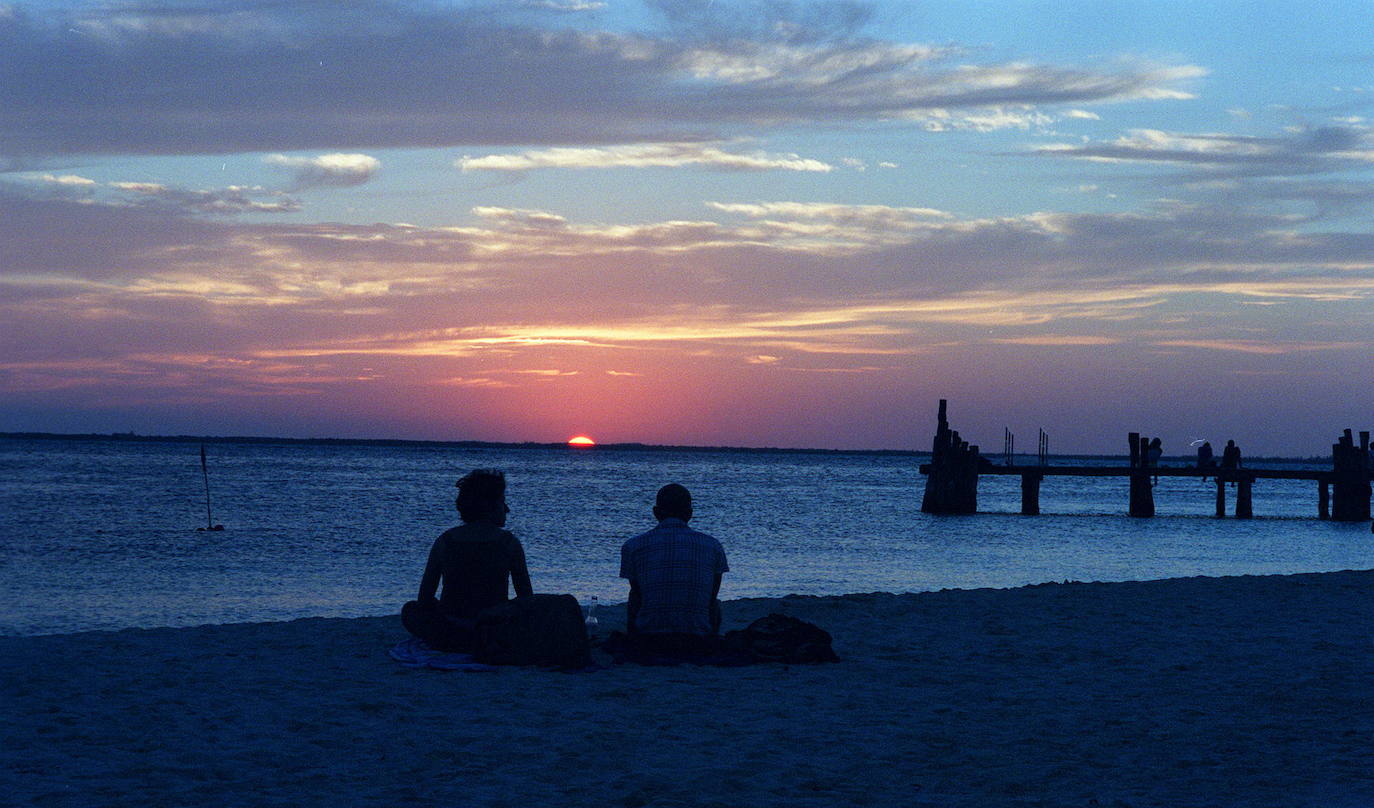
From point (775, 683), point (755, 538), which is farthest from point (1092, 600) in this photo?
point (755, 538)

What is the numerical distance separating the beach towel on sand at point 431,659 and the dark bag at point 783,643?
1797 millimetres

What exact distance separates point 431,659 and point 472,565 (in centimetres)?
76

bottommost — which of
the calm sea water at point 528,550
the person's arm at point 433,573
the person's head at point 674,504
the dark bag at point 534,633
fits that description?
the calm sea water at point 528,550

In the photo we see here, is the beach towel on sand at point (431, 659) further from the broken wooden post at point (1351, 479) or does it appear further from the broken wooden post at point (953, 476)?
the broken wooden post at point (1351, 479)

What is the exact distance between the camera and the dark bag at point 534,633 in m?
8.60

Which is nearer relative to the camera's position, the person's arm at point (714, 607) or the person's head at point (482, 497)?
the person's head at point (482, 497)

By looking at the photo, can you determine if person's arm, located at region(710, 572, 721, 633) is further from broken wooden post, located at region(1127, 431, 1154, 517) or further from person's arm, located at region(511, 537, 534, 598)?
broken wooden post, located at region(1127, 431, 1154, 517)

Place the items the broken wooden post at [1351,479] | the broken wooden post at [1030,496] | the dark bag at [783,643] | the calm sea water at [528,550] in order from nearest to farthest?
the dark bag at [783,643]
the calm sea water at [528,550]
the broken wooden post at [1351,479]
the broken wooden post at [1030,496]

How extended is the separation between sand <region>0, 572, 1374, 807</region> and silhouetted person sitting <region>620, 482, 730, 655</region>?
A: 0.28m

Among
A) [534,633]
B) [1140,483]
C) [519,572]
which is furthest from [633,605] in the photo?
[1140,483]

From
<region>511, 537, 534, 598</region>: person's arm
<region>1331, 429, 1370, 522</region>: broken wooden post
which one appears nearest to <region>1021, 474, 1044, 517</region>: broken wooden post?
<region>1331, 429, 1370, 522</region>: broken wooden post

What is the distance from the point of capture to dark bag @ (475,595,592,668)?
339 inches

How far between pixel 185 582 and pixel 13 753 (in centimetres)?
1632

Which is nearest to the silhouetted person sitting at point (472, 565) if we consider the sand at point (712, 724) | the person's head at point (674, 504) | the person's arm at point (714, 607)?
the sand at point (712, 724)
